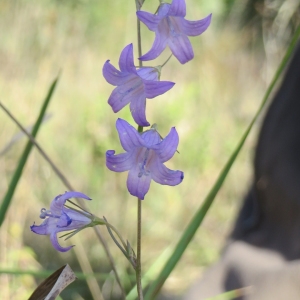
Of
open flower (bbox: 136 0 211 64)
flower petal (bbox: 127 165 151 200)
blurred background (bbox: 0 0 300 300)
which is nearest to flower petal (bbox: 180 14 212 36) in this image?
open flower (bbox: 136 0 211 64)

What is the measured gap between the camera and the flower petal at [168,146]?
27 centimetres

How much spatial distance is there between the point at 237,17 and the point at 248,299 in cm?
354

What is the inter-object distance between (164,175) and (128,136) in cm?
3

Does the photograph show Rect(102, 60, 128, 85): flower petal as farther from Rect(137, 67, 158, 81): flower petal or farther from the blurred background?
the blurred background

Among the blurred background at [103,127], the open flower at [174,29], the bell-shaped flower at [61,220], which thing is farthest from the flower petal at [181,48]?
the blurred background at [103,127]

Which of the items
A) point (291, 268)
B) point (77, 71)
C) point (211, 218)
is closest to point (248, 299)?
point (291, 268)

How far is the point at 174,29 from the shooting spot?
331mm

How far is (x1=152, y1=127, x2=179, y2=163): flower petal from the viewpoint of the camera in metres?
0.27

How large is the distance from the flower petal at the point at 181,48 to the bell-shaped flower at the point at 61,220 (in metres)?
0.11

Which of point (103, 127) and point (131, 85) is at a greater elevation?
point (131, 85)

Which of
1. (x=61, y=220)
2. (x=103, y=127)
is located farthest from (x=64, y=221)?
(x=103, y=127)

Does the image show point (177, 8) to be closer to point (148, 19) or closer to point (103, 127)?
point (148, 19)

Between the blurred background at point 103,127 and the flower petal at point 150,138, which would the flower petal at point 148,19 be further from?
the blurred background at point 103,127

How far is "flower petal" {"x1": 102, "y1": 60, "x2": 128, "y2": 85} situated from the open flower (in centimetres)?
2
